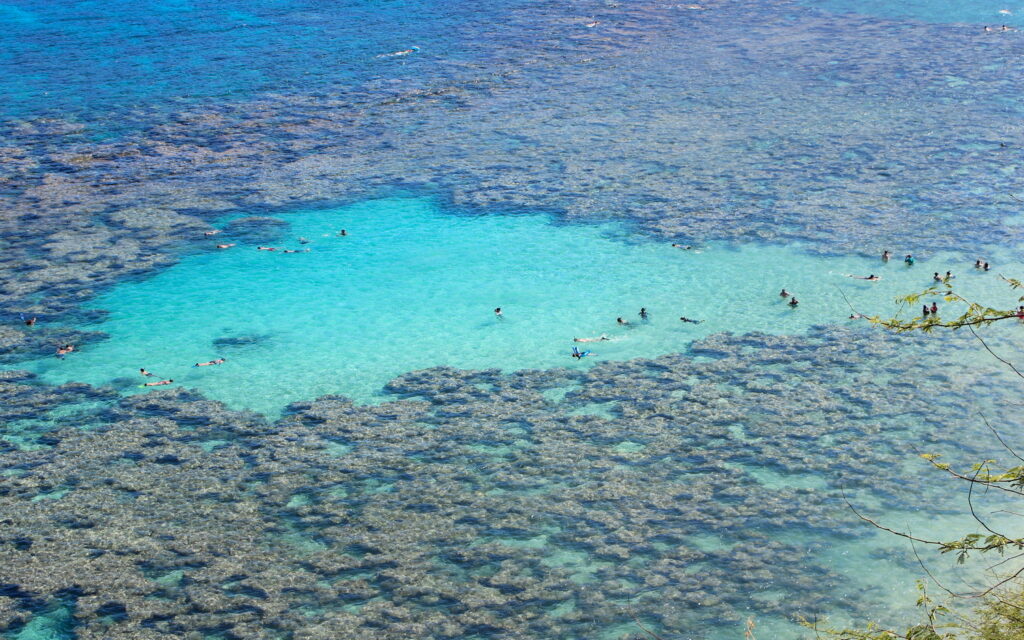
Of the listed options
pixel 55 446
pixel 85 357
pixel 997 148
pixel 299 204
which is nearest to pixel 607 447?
pixel 55 446

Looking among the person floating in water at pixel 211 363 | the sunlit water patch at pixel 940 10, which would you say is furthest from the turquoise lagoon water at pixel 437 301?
the sunlit water patch at pixel 940 10

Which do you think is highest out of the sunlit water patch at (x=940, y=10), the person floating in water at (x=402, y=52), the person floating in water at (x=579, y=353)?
the sunlit water patch at (x=940, y=10)

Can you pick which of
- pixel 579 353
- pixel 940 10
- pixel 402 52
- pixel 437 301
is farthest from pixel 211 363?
pixel 940 10

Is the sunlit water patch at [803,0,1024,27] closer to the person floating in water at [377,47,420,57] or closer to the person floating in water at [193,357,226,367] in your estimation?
the person floating in water at [377,47,420,57]

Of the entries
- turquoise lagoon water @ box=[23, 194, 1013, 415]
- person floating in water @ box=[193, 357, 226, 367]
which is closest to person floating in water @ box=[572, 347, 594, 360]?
turquoise lagoon water @ box=[23, 194, 1013, 415]

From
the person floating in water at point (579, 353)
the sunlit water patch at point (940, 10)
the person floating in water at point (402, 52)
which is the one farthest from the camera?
the sunlit water patch at point (940, 10)

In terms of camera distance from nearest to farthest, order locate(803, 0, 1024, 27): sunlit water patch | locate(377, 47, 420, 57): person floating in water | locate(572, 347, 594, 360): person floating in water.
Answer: locate(572, 347, 594, 360): person floating in water, locate(377, 47, 420, 57): person floating in water, locate(803, 0, 1024, 27): sunlit water patch

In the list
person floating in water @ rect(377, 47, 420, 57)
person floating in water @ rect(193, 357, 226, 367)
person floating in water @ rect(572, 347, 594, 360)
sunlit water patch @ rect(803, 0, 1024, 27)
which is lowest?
person floating in water @ rect(193, 357, 226, 367)

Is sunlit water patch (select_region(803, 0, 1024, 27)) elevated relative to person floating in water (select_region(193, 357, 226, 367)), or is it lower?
elevated

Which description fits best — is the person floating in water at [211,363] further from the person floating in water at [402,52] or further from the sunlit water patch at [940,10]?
the sunlit water patch at [940,10]

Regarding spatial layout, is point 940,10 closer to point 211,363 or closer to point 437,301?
point 437,301
